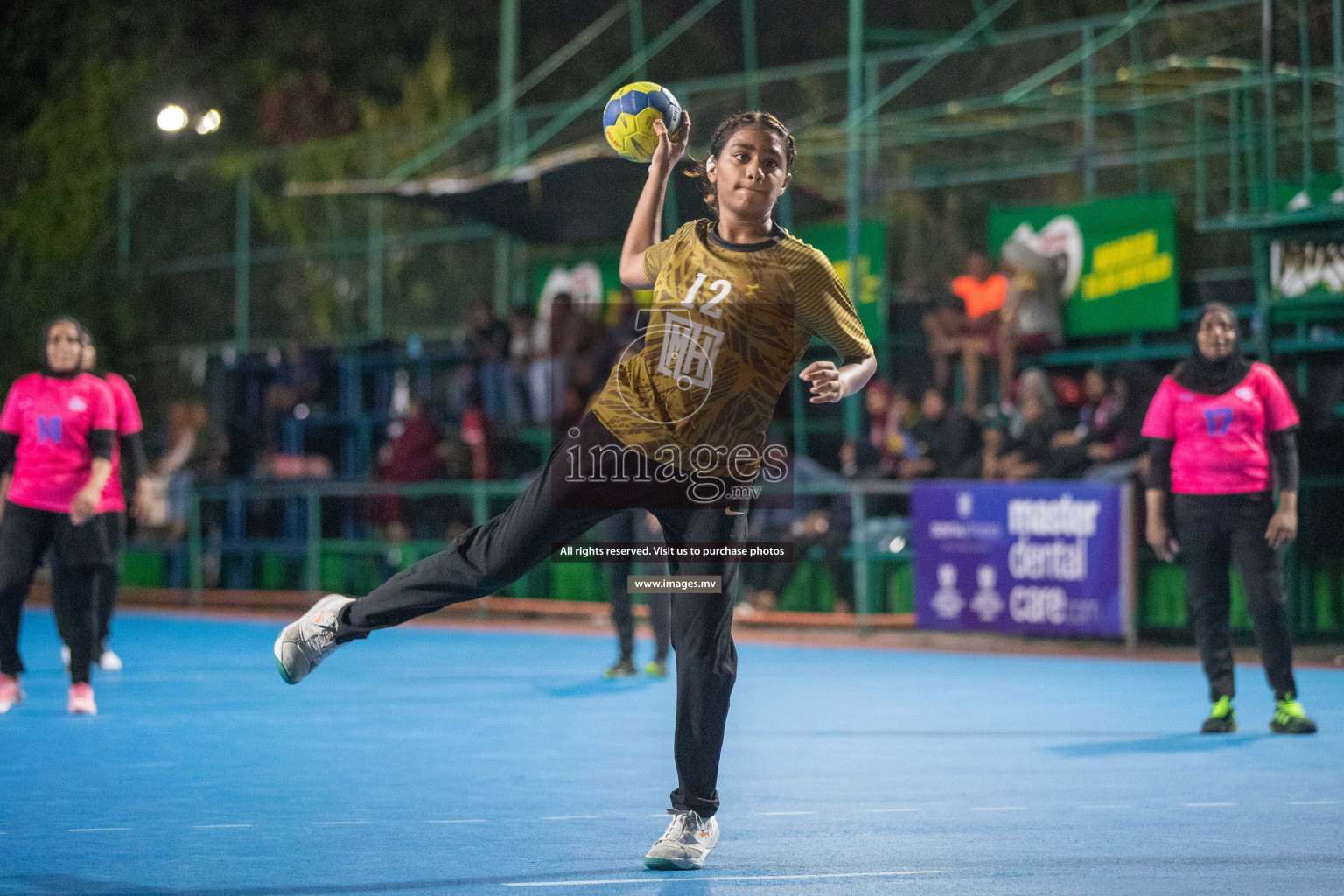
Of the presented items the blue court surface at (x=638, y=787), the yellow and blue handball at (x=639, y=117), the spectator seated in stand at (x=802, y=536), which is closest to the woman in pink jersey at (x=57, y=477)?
the blue court surface at (x=638, y=787)

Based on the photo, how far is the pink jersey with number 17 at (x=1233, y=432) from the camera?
372 inches

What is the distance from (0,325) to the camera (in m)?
29.0

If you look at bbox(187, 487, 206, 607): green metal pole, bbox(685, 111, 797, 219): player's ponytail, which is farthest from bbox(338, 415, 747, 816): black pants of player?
bbox(187, 487, 206, 607): green metal pole

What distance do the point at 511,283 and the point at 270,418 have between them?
3888 mm

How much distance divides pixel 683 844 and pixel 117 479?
6.30 m

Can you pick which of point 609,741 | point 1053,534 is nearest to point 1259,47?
point 1053,534

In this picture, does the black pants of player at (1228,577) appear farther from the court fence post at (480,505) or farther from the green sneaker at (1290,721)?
the court fence post at (480,505)

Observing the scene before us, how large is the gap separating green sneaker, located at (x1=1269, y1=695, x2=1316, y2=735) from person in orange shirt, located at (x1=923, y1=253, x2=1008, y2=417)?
867cm

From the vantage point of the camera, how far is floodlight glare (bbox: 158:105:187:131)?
728 inches

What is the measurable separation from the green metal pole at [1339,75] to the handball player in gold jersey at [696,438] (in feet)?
32.7

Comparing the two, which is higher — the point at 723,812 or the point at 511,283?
the point at 511,283

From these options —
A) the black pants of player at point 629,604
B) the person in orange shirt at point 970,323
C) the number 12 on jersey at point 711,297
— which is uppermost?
the person in orange shirt at point 970,323

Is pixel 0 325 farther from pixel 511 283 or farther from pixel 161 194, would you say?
pixel 511 283

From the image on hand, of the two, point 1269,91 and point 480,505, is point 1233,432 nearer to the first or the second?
point 1269,91
